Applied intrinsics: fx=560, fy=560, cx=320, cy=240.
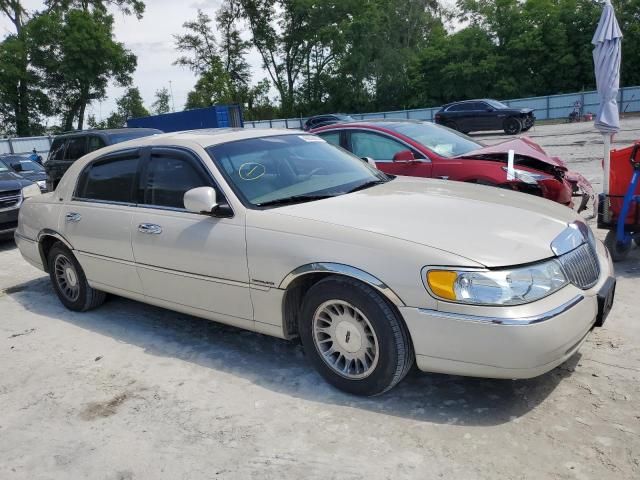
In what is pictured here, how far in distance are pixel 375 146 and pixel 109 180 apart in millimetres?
3588

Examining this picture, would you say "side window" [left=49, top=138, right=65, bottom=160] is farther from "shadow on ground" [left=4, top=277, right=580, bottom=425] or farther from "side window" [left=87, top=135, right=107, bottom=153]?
"shadow on ground" [left=4, top=277, right=580, bottom=425]

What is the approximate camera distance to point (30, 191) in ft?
29.5

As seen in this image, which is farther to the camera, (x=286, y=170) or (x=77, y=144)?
(x=77, y=144)

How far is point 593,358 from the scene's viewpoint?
3.58 meters

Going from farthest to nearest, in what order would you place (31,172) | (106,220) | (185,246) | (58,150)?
(31,172) → (58,150) → (106,220) → (185,246)

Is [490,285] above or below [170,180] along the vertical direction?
below

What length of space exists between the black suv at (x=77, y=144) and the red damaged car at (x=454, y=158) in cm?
546

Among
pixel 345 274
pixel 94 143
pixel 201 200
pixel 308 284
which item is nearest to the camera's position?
pixel 345 274

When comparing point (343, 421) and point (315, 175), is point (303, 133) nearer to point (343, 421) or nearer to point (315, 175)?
point (315, 175)

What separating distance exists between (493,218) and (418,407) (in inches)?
46.4

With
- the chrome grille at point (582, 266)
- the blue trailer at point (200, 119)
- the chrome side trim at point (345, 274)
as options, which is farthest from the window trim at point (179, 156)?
the blue trailer at point (200, 119)

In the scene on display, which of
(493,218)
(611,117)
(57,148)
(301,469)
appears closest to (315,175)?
(493,218)

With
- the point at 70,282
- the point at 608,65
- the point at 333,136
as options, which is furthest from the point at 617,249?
the point at 70,282

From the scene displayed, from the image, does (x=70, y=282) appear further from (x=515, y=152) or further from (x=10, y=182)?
(x=515, y=152)
